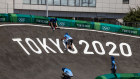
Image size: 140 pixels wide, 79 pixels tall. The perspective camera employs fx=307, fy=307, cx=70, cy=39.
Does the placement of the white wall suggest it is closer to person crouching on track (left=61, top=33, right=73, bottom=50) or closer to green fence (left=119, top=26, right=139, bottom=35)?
green fence (left=119, top=26, right=139, bottom=35)

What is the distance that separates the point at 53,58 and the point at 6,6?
115 feet

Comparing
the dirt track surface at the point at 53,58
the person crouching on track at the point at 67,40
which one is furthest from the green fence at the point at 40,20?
the person crouching on track at the point at 67,40

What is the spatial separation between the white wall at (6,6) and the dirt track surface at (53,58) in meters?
25.8

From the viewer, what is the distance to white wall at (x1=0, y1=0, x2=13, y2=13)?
59.8 m

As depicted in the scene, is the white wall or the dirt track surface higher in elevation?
the white wall

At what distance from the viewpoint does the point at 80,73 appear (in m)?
25.7

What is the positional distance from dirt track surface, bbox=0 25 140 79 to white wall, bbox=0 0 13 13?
1016 inches

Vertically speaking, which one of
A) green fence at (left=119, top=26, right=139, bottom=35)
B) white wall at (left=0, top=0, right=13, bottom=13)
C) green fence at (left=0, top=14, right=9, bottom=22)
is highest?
white wall at (left=0, top=0, right=13, bottom=13)

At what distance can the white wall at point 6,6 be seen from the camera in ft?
196

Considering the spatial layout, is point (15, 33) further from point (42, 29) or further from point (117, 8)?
point (117, 8)

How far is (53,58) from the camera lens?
2814 centimetres

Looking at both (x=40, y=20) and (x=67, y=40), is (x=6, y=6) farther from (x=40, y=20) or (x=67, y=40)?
(x=67, y=40)

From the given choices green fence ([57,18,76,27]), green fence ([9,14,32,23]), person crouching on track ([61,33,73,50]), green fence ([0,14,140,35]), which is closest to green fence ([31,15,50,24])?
green fence ([0,14,140,35])

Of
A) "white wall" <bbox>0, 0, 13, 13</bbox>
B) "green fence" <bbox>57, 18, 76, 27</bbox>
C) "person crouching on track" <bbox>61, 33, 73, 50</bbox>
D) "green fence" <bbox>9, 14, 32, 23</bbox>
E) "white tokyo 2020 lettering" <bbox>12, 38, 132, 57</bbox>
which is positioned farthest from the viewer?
"white wall" <bbox>0, 0, 13, 13</bbox>
